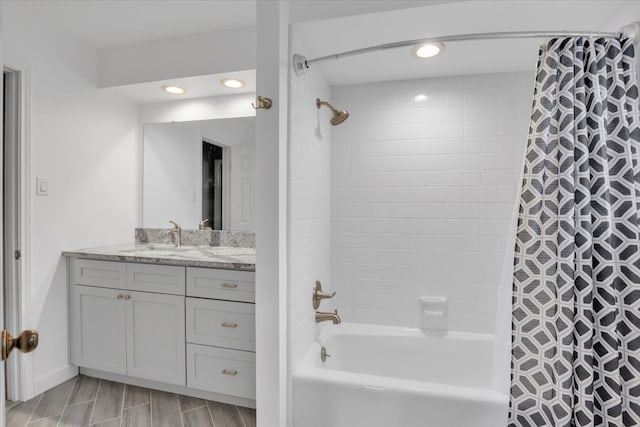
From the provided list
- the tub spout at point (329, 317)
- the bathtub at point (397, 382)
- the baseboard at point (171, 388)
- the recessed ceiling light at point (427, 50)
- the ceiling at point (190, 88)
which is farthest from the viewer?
the ceiling at point (190, 88)

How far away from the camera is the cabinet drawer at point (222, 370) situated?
2156 millimetres

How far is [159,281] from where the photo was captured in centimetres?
233

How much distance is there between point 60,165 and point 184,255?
1047 mm

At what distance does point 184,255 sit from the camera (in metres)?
2.42

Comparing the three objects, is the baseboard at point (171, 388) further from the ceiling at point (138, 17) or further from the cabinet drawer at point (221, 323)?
the ceiling at point (138, 17)

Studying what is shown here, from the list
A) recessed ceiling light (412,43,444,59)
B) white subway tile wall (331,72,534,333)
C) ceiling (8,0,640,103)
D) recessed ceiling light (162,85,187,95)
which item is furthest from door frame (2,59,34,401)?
recessed ceiling light (412,43,444,59)

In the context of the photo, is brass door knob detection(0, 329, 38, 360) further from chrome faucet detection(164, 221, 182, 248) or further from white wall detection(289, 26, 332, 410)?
chrome faucet detection(164, 221, 182, 248)

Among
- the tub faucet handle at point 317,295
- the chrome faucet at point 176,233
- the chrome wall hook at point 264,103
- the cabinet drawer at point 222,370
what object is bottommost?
the cabinet drawer at point 222,370

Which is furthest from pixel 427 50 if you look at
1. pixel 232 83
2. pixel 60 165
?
pixel 60 165

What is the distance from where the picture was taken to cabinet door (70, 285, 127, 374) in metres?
2.41

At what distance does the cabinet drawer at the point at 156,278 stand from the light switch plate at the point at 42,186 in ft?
2.32

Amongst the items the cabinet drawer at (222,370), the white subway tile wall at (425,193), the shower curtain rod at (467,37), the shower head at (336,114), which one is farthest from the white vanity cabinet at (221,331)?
the shower curtain rod at (467,37)

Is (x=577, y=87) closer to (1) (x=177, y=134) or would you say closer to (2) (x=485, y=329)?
(2) (x=485, y=329)

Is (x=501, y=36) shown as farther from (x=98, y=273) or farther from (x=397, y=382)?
(x=98, y=273)
